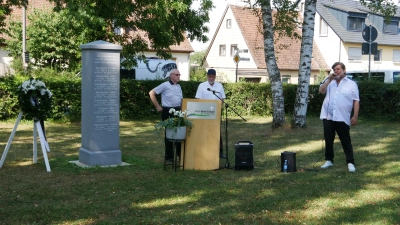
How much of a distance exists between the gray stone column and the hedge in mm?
9234

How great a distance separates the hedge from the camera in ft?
60.1

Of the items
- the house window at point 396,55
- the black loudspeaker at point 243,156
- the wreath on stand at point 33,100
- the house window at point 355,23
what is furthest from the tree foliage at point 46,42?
the house window at point 396,55

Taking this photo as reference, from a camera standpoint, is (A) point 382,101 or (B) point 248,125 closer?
(B) point 248,125

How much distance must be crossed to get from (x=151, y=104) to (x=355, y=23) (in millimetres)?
29633

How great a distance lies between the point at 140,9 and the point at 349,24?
98.5 feet

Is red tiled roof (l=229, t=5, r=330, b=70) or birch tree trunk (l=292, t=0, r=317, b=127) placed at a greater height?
red tiled roof (l=229, t=5, r=330, b=70)

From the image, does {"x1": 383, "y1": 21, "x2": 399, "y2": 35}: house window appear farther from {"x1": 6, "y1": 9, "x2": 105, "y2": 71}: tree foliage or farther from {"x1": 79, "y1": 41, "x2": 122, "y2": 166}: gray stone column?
{"x1": 79, "y1": 41, "x2": 122, "y2": 166}: gray stone column

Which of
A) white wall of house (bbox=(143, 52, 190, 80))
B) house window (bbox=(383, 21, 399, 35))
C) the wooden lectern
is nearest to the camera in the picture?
the wooden lectern

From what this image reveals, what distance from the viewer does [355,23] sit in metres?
45.2

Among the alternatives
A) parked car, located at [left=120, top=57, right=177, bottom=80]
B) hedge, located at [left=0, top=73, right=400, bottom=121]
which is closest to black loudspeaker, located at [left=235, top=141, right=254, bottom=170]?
hedge, located at [left=0, top=73, right=400, bottom=121]

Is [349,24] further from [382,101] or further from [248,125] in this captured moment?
[248,125]

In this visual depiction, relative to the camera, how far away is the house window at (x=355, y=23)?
44.8m

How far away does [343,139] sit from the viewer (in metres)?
9.02

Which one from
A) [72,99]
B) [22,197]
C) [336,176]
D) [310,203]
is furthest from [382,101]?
[22,197]
